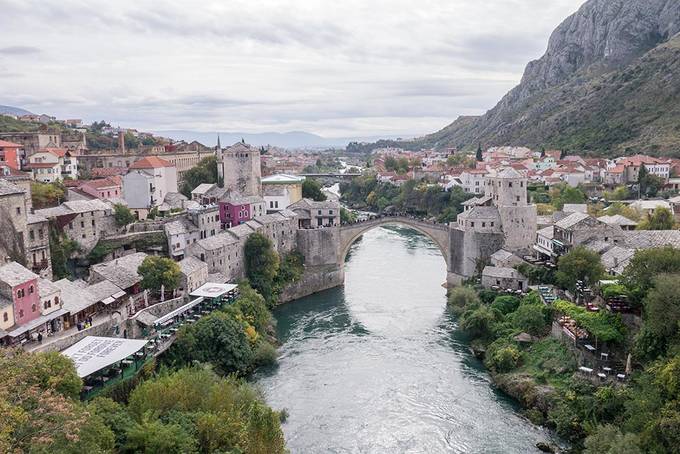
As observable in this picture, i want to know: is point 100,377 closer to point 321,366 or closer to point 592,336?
point 321,366

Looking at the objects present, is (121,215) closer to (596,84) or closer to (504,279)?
(504,279)

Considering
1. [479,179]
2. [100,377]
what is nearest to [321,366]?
[100,377]

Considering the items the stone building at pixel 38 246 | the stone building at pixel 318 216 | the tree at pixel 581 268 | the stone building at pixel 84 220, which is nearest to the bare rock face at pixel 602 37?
the stone building at pixel 318 216

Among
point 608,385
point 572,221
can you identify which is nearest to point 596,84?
point 572,221

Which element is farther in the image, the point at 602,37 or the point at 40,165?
the point at 602,37

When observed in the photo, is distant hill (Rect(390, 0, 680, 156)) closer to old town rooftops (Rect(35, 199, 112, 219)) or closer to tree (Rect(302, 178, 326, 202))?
tree (Rect(302, 178, 326, 202))

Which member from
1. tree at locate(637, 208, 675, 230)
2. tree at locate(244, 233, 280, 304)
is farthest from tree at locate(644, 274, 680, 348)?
tree at locate(244, 233, 280, 304)
